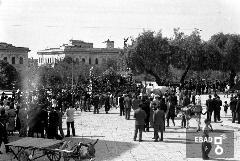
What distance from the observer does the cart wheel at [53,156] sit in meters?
13.2

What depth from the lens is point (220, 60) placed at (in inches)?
2089

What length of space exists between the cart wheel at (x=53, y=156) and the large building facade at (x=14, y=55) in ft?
344

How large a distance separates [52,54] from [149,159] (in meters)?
134

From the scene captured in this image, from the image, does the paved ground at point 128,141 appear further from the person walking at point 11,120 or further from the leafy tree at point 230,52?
the leafy tree at point 230,52

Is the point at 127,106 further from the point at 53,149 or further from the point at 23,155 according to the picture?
the point at 53,149

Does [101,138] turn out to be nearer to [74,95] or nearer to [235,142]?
[235,142]

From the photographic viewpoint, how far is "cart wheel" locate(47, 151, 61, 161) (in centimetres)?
1317

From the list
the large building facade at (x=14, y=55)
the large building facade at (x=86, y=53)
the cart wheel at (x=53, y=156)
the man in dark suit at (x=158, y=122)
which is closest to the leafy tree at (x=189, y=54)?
the man in dark suit at (x=158, y=122)

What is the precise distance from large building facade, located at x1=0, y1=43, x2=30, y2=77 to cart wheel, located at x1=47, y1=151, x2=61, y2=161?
105 m

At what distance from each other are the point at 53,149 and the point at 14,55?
109m

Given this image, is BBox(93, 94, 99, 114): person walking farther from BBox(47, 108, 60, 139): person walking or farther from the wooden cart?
the wooden cart

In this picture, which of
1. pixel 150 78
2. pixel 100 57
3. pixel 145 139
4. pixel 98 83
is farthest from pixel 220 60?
pixel 100 57

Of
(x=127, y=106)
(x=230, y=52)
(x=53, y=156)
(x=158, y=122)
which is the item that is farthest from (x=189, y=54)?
(x=53, y=156)

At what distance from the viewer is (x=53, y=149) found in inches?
508
